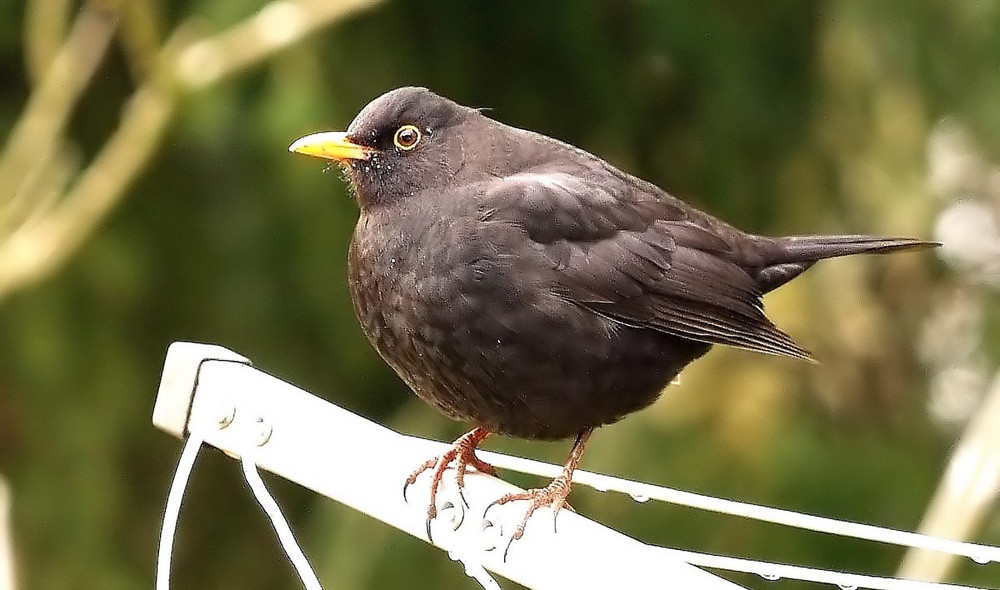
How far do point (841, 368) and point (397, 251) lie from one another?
208cm

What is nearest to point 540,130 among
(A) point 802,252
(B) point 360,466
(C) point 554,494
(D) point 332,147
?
(A) point 802,252

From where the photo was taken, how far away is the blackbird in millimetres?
2211

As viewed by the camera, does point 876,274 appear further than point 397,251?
Yes

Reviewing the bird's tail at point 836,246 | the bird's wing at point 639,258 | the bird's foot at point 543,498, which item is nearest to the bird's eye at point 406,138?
the bird's wing at point 639,258

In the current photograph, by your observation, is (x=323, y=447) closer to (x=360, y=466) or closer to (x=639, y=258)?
(x=360, y=466)

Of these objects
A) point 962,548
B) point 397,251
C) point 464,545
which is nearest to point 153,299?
point 397,251

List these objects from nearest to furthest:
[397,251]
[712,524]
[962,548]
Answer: [962,548]
[397,251]
[712,524]

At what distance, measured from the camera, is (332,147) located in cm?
247

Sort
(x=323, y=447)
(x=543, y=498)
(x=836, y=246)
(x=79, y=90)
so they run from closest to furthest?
1. (x=323, y=447)
2. (x=543, y=498)
3. (x=836, y=246)
4. (x=79, y=90)

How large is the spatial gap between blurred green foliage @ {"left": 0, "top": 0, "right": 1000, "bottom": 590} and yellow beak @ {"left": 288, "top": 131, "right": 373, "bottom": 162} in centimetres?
75

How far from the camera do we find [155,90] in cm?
326

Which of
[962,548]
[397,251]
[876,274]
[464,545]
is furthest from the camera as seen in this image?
[876,274]

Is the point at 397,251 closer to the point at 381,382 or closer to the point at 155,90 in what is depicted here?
the point at 155,90

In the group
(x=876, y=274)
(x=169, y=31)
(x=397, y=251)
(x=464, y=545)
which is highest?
(x=876, y=274)
